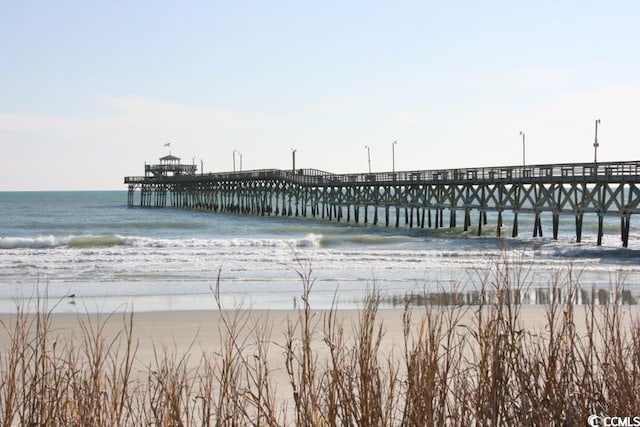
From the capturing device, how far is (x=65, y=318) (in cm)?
1410

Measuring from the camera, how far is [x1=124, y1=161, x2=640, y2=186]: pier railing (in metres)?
34.6

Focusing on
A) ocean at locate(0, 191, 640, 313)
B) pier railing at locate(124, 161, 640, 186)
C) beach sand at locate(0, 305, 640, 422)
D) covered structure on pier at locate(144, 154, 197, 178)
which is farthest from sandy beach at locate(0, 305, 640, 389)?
covered structure on pier at locate(144, 154, 197, 178)

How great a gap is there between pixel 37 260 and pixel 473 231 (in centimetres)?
2879

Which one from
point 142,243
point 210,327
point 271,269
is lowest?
point 142,243

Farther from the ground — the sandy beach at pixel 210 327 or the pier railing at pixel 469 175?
the pier railing at pixel 469 175

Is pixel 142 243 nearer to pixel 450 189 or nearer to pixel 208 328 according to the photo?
pixel 450 189

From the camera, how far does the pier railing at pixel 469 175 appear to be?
113 feet

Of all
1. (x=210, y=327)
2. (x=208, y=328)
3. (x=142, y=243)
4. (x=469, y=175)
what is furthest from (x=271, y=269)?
(x=469, y=175)

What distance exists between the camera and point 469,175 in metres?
44.6

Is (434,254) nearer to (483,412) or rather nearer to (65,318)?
(65,318)

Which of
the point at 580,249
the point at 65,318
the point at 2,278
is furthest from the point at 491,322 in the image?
the point at 580,249

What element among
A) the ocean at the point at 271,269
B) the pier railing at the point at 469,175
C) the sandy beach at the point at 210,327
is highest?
the pier railing at the point at 469,175

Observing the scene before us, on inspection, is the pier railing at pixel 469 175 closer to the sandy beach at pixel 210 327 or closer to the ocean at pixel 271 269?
the ocean at pixel 271 269

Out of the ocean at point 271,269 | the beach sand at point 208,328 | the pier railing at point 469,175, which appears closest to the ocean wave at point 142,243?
the ocean at point 271,269
